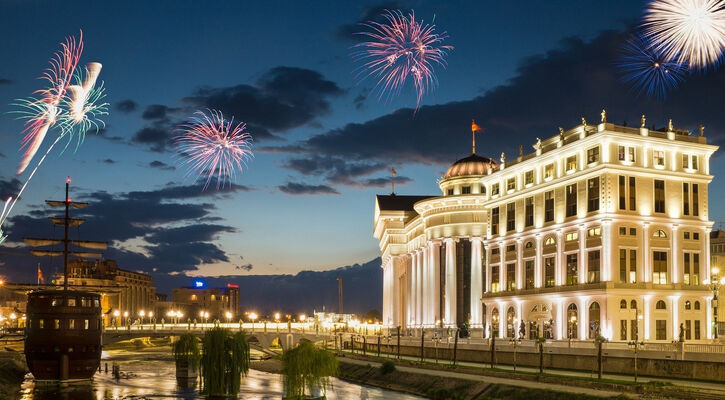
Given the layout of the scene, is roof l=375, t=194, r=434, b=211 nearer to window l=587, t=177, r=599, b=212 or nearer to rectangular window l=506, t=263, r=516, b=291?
rectangular window l=506, t=263, r=516, b=291

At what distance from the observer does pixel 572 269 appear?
96188 millimetres

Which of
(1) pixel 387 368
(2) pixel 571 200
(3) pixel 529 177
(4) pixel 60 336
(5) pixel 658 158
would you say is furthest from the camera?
(3) pixel 529 177

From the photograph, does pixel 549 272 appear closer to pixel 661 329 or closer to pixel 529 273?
pixel 529 273

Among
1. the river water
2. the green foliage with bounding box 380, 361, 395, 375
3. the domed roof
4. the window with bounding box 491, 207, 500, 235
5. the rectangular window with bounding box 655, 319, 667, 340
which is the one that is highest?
the domed roof

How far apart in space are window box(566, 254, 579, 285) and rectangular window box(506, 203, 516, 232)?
14.3 m

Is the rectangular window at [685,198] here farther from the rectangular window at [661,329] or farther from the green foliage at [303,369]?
the green foliage at [303,369]

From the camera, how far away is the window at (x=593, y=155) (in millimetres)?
92037

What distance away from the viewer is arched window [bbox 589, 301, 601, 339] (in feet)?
295

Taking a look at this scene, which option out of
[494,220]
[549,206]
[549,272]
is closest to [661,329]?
[549,272]

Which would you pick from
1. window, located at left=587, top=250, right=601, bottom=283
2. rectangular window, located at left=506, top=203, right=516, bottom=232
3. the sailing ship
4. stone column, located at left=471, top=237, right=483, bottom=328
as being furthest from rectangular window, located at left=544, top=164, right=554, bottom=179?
the sailing ship

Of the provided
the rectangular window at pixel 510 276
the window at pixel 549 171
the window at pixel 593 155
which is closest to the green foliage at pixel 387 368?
the rectangular window at pixel 510 276

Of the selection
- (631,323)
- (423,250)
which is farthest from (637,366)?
(423,250)

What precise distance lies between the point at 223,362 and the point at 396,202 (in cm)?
11486

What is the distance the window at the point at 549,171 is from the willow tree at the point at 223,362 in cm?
4806
